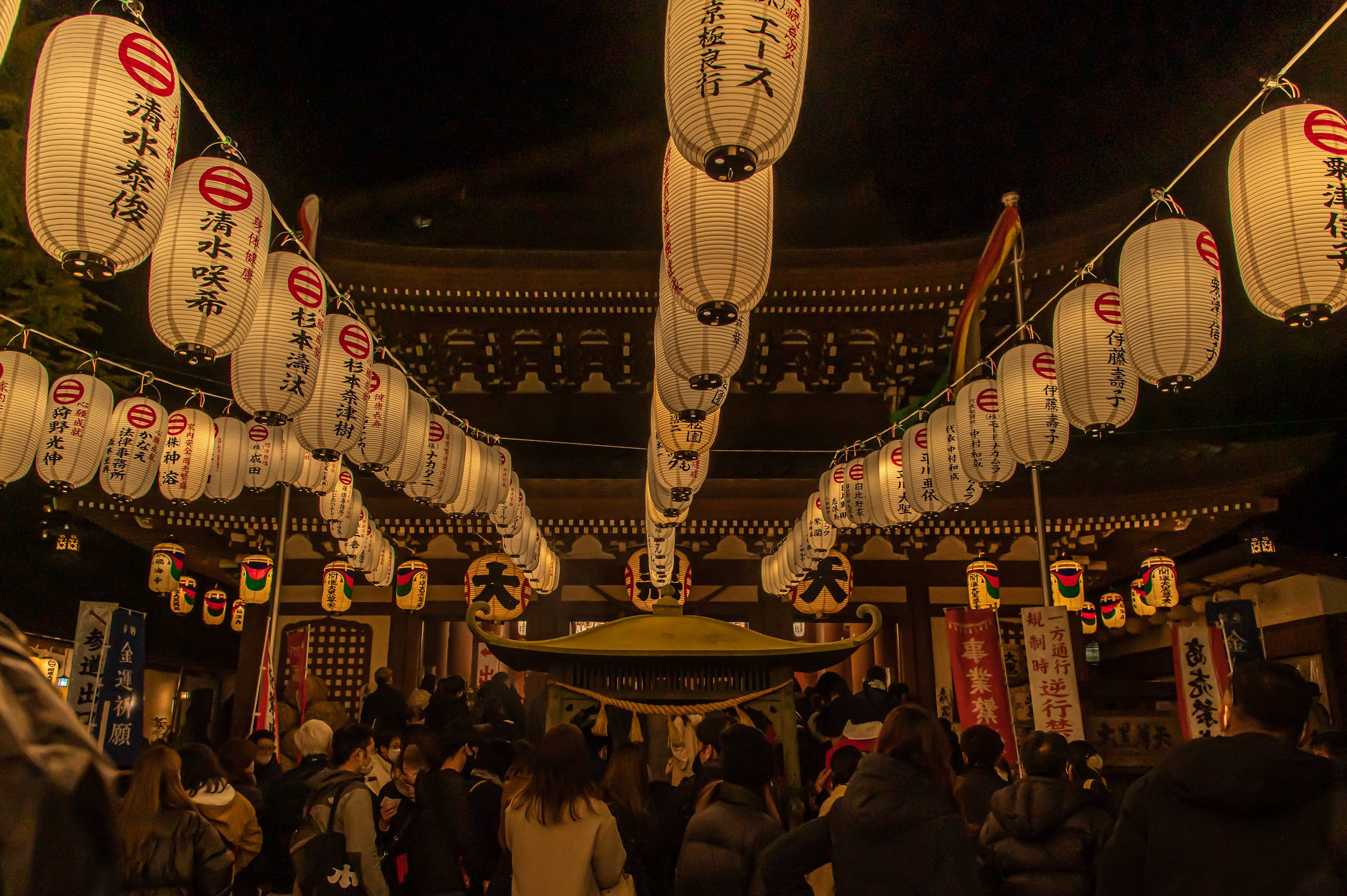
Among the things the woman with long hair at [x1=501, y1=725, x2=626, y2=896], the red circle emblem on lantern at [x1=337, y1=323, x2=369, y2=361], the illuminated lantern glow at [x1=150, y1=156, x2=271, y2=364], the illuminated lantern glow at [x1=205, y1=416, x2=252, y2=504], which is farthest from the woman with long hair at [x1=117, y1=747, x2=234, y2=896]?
the illuminated lantern glow at [x1=205, y1=416, x2=252, y2=504]

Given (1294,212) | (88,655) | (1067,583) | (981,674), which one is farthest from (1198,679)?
(88,655)

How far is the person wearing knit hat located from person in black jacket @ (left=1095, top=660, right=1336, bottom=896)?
1.19 meters

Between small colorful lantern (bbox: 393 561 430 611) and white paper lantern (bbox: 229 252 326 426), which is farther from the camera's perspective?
small colorful lantern (bbox: 393 561 430 611)

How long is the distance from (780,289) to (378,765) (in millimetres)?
7353

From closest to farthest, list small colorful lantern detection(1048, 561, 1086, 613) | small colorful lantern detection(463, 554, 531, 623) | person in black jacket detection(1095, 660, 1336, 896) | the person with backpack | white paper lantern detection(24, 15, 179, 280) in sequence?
person in black jacket detection(1095, 660, 1336, 896)
white paper lantern detection(24, 15, 179, 280)
the person with backpack
small colorful lantern detection(1048, 561, 1086, 613)
small colorful lantern detection(463, 554, 531, 623)

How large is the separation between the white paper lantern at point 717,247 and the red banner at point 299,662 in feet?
34.6

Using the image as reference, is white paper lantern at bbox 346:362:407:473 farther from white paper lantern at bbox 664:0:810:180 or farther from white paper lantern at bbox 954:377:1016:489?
white paper lantern at bbox 954:377:1016:489

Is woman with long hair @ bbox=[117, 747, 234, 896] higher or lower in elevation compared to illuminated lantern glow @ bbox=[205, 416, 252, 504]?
lower

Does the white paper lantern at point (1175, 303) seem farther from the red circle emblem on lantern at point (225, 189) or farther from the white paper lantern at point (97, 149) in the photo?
the white paper lantern at point (97, 149)

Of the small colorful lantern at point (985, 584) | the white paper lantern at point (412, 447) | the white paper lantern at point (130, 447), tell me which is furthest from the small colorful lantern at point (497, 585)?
the small colorful lantern at point (985, 584)

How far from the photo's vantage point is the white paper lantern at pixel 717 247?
4.42m

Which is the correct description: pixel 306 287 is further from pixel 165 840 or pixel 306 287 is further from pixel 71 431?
pixel 165 840

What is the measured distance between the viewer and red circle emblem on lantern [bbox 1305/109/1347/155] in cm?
444

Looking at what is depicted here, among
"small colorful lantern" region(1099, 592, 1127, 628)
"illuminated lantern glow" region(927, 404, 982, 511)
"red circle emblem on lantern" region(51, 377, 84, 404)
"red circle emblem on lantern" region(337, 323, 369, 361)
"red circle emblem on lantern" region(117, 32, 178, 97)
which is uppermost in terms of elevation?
"red circle emblem on lantern" region(117, 32, 178, 97)
